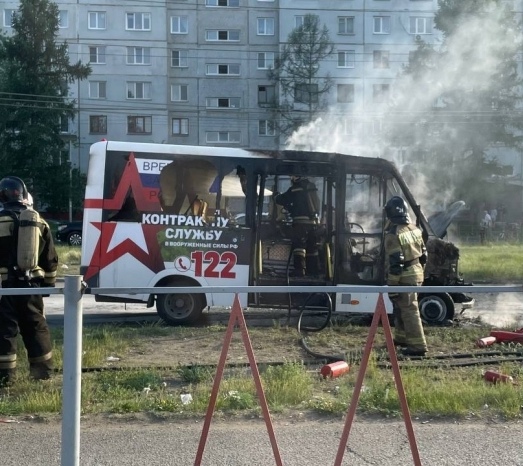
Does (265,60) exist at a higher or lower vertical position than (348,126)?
higher

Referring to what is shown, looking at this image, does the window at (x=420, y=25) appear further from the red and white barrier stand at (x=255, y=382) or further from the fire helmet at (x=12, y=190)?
the red and white barrier stand at (x=255, y=382)

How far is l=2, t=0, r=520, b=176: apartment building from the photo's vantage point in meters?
50.7

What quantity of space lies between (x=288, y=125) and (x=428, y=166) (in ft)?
57.6

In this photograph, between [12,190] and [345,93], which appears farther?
[345,93]

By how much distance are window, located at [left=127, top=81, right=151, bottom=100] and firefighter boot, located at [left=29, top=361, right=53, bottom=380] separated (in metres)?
46.2

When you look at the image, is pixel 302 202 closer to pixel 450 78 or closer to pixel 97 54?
pixel 450 78

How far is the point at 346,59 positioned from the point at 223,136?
32.8 feet

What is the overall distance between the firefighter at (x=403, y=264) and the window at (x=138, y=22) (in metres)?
45.9

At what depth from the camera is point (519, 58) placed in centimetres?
2669

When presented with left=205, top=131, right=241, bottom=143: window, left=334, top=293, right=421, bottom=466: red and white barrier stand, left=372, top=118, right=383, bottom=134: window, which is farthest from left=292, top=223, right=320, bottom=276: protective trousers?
left=205, top=131, right=241, bottom=143: window

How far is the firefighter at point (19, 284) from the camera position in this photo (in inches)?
269

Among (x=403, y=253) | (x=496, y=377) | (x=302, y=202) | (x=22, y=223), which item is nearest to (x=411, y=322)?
(x=403, y=253)

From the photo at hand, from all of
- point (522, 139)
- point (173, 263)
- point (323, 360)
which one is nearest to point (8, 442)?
point (323, 360)

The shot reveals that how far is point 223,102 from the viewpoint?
170 feet
